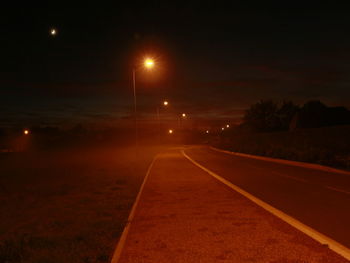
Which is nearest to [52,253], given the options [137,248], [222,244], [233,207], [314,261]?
[137,248]

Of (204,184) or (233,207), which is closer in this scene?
(233,207)

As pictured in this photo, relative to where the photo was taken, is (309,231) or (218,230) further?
(218,230)

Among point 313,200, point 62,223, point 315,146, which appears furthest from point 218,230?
point 315,146

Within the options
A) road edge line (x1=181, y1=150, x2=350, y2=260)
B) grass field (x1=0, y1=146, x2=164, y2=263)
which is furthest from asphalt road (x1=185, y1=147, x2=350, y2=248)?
grass field (x1=0, y1=146, x2=164, y2=263)

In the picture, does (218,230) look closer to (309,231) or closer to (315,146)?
(309,231)

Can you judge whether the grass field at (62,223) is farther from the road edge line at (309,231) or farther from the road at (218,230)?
the road edge line at (309,231)

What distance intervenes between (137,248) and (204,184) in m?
9.94

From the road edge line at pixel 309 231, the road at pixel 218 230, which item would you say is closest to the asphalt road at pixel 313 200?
the road at pixel 218 230

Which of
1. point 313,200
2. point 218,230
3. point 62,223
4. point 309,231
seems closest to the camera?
point 309,231

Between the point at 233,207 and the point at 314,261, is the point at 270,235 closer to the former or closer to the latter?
the point at 314,261

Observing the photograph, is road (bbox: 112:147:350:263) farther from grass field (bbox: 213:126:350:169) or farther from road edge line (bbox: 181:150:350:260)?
grass field (bbox: 213:126:350:169)

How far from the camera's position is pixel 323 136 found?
30672mm

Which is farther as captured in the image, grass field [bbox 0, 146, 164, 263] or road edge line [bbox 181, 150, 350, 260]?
grass field [bbox 0, 146, 164, 263]

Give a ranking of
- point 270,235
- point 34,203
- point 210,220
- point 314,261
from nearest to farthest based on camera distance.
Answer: point 314,261 → point 270,235 → point 210,220 → point 34,203
